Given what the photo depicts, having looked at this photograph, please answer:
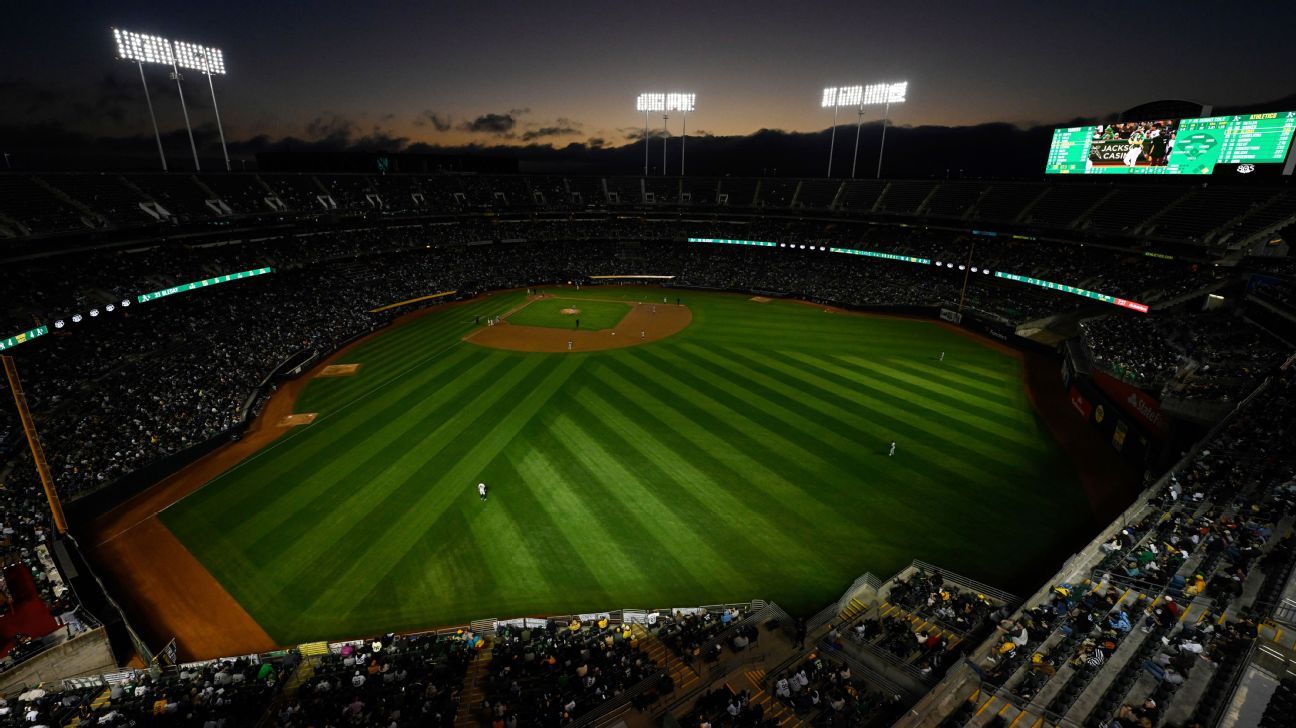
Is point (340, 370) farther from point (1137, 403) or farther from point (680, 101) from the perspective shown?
point (680, 101)

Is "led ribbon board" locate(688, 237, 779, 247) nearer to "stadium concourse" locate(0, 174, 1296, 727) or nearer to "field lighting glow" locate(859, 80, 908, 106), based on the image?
"stadium concourse" locate(0, 174, 1296, 727)

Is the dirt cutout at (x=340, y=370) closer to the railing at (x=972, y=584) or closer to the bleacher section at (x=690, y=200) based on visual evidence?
the bleacher section at (x=690, y=200)

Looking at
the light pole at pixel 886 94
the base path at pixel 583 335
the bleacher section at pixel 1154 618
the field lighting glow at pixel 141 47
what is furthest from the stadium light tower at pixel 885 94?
the field lighting glow at pixel 141 47

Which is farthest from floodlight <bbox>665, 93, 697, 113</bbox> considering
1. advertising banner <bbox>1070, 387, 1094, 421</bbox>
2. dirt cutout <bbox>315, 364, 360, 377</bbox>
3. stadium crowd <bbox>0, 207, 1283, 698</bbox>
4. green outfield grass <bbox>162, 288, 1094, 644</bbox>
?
advertising banner <bbox>1070, 387, 1094, 421</bbox>

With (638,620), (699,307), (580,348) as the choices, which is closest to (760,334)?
(699,307)

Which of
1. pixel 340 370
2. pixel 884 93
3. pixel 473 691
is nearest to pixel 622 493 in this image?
pixel 473 691

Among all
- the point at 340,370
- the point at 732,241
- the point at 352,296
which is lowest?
the point at 340,370
